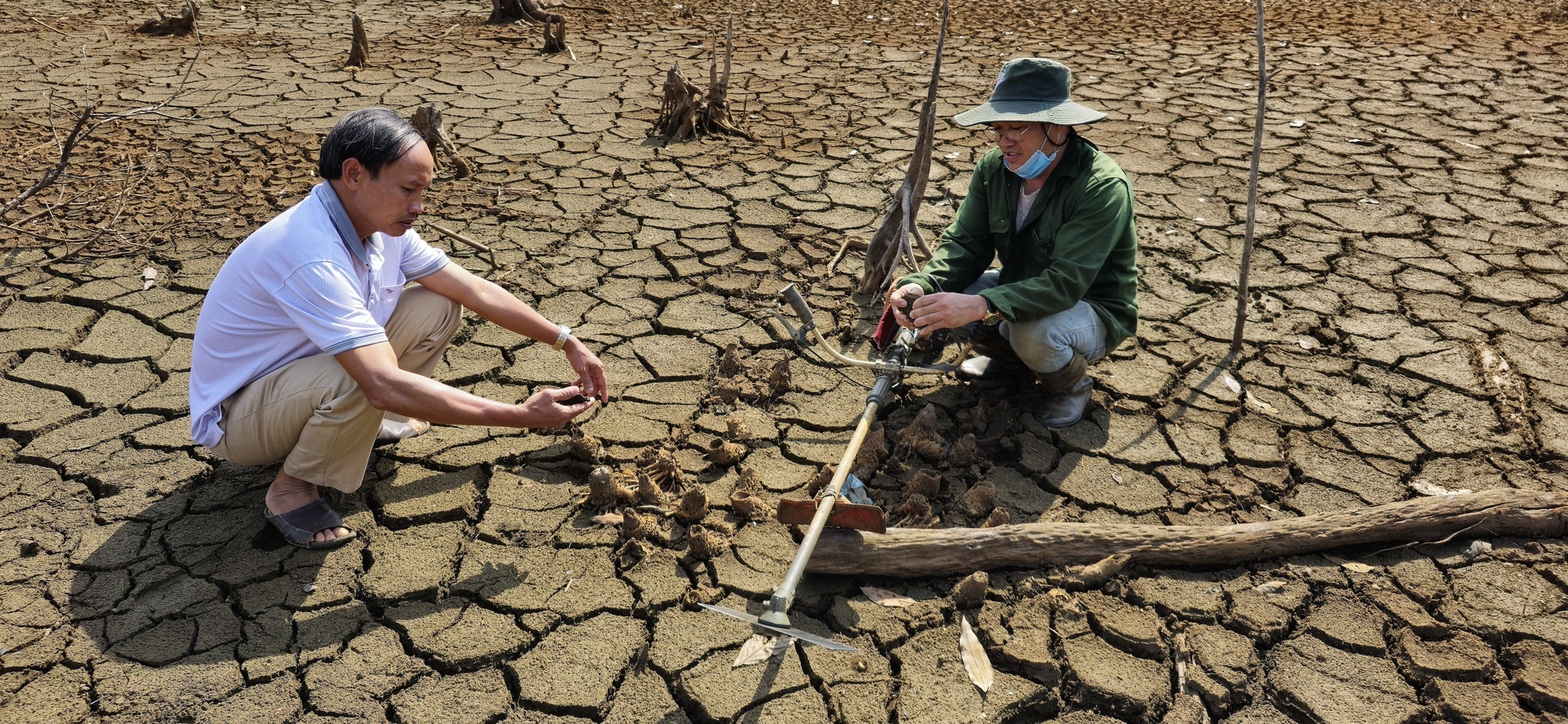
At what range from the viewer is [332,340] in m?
2.57

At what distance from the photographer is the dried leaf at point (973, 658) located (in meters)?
2.49

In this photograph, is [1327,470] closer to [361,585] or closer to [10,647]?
[361,585]

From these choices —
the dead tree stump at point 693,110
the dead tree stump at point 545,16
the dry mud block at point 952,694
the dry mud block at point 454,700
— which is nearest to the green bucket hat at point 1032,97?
the dry mud block at point 952,694

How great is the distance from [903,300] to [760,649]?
3.97ft

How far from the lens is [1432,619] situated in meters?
2.64

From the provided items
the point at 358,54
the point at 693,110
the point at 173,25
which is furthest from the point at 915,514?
the point at 173,25

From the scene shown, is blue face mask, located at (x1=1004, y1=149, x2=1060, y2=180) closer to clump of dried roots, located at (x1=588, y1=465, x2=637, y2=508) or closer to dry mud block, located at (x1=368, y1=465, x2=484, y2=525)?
clump of dried roots, located at (x1=588, y1=465, x2=637, y2=508)

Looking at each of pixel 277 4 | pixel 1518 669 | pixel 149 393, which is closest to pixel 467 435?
pixel 149 393

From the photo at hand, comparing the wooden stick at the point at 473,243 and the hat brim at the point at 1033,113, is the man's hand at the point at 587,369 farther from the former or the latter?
the wooden stick at the point at 473,243

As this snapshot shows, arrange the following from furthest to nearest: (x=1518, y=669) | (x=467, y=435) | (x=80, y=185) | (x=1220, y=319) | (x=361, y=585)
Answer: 1. (x=80, y=185)
2. (x=1220, y=319)
3. (x=467, y=435)
4. (x=361, y=585)
5. (x=1518, y=669)

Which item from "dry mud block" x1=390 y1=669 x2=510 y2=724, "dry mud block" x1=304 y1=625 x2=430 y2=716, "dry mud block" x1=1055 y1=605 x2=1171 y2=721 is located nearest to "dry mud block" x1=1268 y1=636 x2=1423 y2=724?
"dry mud block" x1=1055 y1=605 x2=1171 y2=721

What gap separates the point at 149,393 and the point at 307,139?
282 cm

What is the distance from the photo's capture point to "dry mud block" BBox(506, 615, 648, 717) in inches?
95.8

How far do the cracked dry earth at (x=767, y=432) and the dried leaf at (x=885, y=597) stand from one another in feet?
0.09
